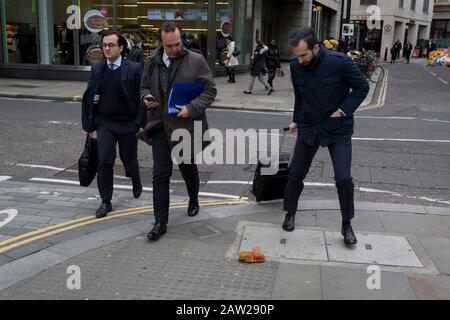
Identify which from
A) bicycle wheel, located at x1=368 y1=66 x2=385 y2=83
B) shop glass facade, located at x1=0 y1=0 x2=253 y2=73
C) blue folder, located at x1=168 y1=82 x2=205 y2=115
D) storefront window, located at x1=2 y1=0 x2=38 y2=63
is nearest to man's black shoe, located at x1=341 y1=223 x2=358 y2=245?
blue folder, located at x1=168 y1=82 x2=205 y2=115

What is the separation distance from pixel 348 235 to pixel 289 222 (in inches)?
23.8

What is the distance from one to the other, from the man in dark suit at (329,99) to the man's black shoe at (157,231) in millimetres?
1516

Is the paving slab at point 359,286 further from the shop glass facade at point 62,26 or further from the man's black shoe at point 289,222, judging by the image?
the shop glass facade at point 62,26

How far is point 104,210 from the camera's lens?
5.32 meters

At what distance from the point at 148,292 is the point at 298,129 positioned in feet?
6.75

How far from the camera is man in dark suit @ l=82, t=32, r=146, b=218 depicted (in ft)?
17.0

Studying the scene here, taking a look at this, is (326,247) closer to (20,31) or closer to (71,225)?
(71,225)

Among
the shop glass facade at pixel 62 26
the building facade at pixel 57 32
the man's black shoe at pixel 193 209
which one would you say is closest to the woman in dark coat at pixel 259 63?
the shop glass facade at pixel 62 26

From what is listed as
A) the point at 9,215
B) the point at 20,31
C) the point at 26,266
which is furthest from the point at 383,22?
the point at 26,266

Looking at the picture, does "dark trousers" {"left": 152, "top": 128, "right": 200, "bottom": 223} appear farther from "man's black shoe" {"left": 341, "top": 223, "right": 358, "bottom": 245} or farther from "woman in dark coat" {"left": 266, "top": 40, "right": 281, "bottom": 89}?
"woman in dark coat" {"left": 266, "top": 40, "right": 281, "bottom": 89}

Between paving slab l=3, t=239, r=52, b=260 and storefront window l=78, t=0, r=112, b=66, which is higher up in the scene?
storefront window l=78, t=0, r=112, b=66

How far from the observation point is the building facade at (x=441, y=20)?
230 ft

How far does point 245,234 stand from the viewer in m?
4.72

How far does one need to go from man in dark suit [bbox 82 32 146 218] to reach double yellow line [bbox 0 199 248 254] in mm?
127
